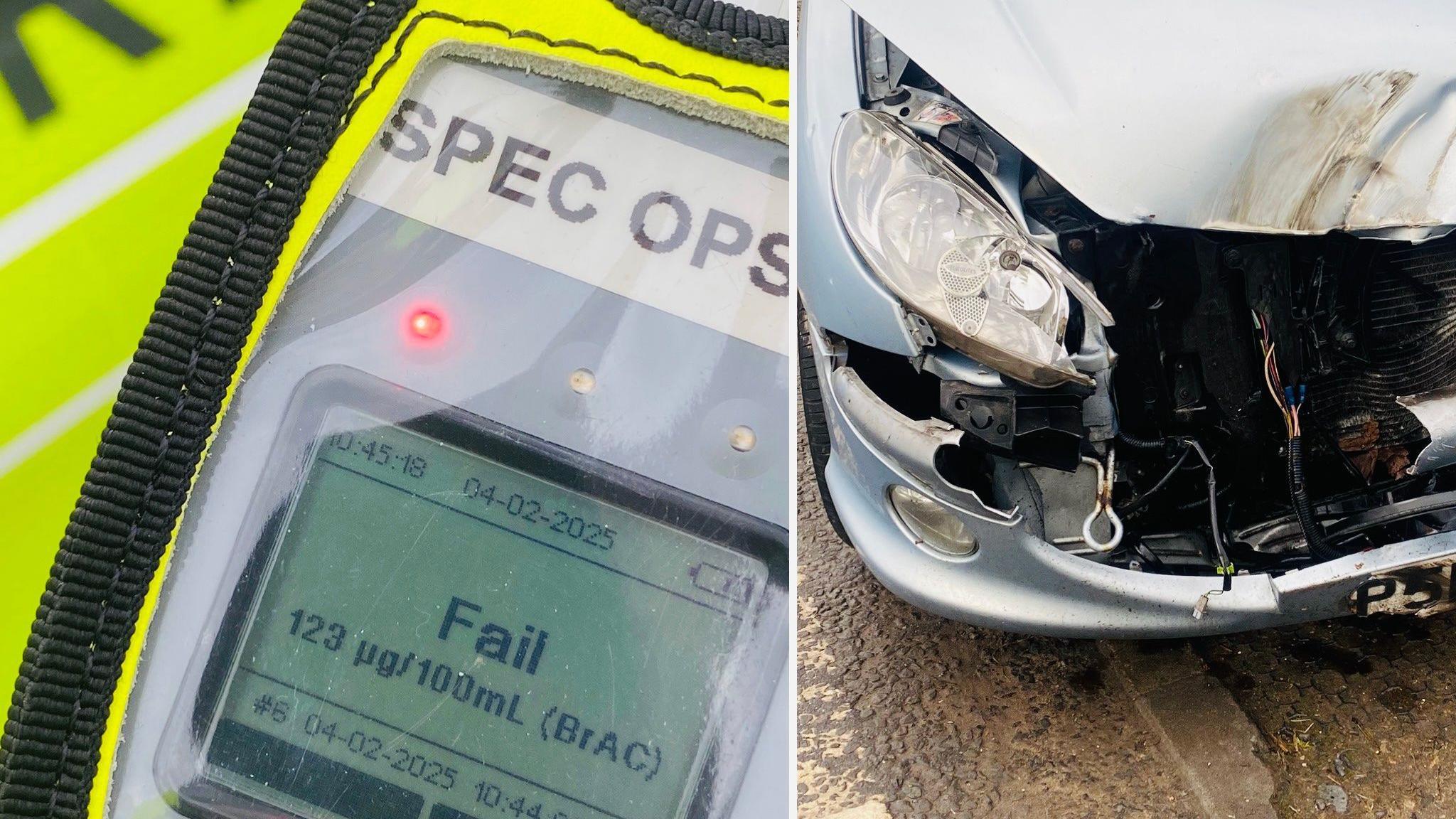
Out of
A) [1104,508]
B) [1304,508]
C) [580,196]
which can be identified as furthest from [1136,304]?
[580,196]

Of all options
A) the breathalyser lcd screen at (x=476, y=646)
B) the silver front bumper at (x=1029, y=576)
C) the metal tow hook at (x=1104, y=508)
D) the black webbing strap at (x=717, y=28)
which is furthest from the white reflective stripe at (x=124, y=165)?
the metal tow hook at (x=1104, y=508)

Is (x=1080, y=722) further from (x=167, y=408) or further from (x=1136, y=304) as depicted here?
(x=167, y=408)

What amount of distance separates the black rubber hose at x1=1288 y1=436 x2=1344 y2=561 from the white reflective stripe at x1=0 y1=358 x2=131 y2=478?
78.0 inches

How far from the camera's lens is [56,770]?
1900 millimetres

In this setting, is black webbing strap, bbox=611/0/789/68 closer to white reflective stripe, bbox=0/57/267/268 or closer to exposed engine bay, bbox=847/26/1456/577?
exposed engine bay, bbox=847/26/1456/577

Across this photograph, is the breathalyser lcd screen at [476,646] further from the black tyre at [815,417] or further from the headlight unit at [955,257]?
the black tyre at [815,417]

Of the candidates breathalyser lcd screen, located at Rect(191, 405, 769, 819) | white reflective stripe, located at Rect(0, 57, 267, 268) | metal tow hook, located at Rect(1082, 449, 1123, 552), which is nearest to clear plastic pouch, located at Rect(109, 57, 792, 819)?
breathalyser lcd screen, located at Rect(191, 405, 769, 819)

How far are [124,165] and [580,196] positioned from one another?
69 centimetres

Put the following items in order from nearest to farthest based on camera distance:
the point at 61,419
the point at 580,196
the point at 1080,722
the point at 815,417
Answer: the point at 61,419
the point at 580,196
the point at 1080,722
the point at 815,417

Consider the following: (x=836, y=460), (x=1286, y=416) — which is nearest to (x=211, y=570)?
(x=836, y=460)

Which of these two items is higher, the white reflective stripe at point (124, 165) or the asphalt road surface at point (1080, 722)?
the white reflective stripe at point (124, 165)

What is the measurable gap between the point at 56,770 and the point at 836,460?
146 centimetres

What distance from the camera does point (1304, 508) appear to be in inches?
88.0

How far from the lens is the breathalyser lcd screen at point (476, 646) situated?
1.95 metres
